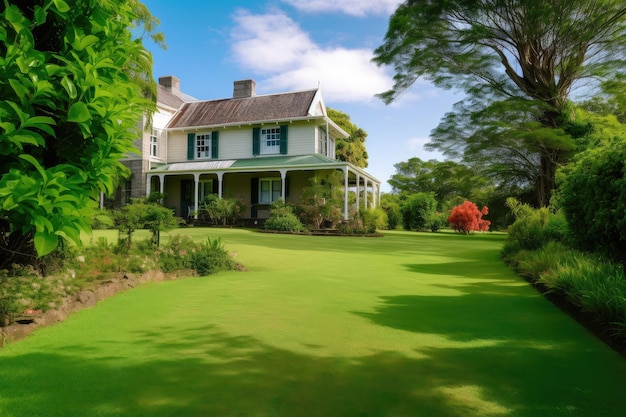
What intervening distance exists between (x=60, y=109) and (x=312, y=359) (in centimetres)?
294

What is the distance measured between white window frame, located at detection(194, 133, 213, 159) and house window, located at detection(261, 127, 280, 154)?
11.7 ft

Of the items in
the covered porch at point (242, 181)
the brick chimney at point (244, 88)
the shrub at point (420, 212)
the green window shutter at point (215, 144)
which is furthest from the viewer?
the shrub at point (420, 212)

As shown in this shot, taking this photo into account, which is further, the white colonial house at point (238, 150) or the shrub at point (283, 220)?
the white colonial house at point (238, 150)

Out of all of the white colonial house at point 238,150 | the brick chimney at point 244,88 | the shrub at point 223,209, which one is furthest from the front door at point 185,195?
the brick chimney at point 244,88

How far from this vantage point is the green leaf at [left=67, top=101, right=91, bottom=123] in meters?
3.23

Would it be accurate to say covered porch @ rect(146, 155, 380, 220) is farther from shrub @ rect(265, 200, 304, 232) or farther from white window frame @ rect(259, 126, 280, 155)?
shrub @ rect(265, 200, 304, 232)

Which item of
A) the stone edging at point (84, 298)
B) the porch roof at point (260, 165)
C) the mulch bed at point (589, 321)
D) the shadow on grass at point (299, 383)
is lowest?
the shadow on grass at point (299, 383)

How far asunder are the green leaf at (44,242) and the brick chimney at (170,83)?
28.0m

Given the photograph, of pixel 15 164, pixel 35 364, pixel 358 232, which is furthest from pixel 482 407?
pixel 358 232

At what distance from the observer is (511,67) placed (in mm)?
22328

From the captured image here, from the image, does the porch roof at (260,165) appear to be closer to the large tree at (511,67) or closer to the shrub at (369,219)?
the shrub at (369,219)

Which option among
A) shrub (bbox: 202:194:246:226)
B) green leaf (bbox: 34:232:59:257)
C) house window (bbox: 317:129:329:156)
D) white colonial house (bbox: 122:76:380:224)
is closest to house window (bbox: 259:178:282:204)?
white colonial house (bbox: 122:76:380:224)

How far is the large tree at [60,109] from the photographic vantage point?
2967 mm

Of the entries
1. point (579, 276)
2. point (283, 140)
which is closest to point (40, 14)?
point (579, 276)
